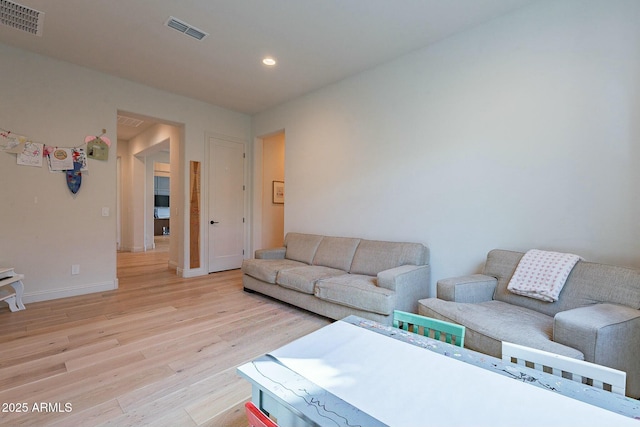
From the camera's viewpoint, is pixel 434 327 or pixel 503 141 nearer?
pixel 434 327

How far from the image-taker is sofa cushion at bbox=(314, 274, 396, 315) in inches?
99.6

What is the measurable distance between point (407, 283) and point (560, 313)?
121cm

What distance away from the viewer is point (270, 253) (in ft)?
13.6

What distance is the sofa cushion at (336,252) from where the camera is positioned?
3.56 meters

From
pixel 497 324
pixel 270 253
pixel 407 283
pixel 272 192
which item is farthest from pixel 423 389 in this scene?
pixel 272 192

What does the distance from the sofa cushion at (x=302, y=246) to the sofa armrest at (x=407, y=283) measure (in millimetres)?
1372

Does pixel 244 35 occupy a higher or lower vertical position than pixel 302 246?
higher

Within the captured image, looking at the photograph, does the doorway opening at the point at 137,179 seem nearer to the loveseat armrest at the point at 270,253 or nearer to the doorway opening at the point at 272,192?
the doorway opening at the point at 272,192

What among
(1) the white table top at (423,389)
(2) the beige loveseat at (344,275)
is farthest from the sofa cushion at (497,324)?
(1) the white table top at (423,389)

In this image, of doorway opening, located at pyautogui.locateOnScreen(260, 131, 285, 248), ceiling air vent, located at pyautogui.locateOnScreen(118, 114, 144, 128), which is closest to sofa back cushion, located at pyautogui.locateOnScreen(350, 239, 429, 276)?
doorway opening, located at pyautogui.locateOnScreen(260, 131, 285, 248)

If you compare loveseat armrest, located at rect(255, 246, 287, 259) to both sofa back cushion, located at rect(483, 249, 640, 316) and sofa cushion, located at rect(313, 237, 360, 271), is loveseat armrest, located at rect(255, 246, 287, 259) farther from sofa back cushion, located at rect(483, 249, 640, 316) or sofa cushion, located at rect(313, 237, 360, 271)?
→ sofa back cushion, located at rect(483, 249, 640, 316)

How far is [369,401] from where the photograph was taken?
77cm

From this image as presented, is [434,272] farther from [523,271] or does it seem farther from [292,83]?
[292,83]

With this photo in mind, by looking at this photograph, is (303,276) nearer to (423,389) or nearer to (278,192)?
→ (423,389)
